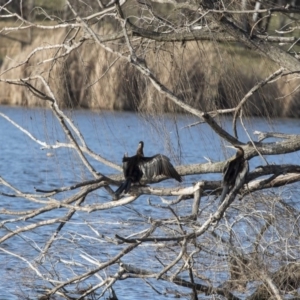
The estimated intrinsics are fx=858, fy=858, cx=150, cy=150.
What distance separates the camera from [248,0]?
439cm

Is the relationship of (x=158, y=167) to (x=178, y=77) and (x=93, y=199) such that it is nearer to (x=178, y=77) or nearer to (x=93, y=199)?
(x=178, y=77)

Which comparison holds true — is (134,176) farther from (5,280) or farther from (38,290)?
(5,280)

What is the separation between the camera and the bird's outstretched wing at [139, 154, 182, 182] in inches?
181

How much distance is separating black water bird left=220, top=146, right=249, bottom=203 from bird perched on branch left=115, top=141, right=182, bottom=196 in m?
0.31

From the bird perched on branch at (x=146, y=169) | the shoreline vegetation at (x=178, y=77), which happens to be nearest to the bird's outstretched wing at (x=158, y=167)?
the bird perched on branch at (x=146, y=169)

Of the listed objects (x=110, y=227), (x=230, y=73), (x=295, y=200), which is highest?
(x=230, y=73)

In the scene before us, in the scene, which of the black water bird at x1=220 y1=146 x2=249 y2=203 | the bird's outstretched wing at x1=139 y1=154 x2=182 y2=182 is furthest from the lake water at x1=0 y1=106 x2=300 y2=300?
the black water bird at x1=220 y1=146 x2=249 y2=203

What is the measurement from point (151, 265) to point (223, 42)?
1.76m

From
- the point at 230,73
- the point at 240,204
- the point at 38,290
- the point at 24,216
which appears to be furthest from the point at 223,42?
the point at 38,290

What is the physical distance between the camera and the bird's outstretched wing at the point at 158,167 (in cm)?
459

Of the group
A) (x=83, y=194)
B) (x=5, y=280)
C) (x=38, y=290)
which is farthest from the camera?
(x=5, y=280)

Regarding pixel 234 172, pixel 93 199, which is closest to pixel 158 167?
pixel 234 172

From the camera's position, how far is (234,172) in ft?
14.2

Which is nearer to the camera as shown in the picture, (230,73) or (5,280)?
(230,73)
